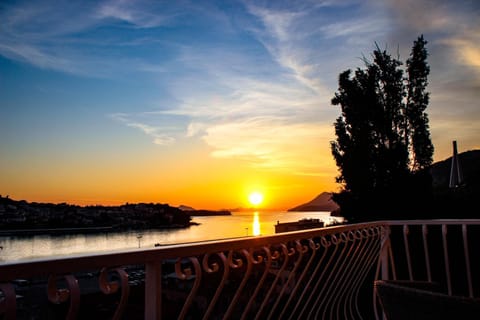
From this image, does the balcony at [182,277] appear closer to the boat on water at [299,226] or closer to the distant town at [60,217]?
the distant town at [60,217]

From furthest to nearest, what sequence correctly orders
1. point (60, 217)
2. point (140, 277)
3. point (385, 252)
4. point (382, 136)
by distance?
point (382, 136) → point (60, 217) → point (385, 252) → point (140, 277)

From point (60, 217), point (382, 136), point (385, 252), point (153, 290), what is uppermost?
point (382, 136)

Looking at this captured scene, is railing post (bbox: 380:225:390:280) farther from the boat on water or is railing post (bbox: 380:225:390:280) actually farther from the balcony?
the boat on water

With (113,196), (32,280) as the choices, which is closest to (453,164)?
(32,280)

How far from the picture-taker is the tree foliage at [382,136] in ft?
38.4

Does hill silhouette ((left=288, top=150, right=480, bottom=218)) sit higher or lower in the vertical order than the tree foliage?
lower

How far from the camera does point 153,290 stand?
4.28 ft

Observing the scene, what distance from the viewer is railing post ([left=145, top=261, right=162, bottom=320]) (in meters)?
1.30

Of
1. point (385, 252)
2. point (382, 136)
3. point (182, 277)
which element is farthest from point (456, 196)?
point (182, 277)

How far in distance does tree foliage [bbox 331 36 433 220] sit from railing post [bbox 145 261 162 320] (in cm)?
1134

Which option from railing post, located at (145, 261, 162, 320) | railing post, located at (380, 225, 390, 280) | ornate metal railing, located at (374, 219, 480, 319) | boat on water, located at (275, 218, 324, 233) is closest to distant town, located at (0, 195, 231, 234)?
railing post, located at (145, 261, 162, 320)

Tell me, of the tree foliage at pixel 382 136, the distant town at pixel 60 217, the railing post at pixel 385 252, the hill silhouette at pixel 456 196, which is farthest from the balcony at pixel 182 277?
the tree foliage at pixel 382 136

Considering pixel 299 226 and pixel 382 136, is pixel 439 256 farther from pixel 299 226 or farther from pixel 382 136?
pixel 299 226

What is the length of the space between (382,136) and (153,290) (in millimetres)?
12212
